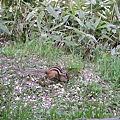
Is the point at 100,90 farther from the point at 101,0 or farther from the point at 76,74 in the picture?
the point at 101,0

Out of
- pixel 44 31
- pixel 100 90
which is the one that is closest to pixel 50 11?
pixel 44 31

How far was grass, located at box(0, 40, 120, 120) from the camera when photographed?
10.4ft

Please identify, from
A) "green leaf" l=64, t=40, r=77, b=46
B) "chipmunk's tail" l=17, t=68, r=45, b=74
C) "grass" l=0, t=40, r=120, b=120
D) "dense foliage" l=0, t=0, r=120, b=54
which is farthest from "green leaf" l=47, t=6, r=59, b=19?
"chipmunk's tail" l=17, t=68, r=45, b=74

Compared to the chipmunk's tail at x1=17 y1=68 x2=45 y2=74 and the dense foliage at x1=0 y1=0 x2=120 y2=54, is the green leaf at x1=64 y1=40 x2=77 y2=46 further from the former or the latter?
the chipmunk's tail at x1=17 y1=68 x2=45 y2=74

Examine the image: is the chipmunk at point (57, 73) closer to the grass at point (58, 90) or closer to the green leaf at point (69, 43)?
Result: the grass at point (58, 90)

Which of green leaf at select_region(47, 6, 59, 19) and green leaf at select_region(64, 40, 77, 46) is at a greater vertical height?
green leaf at select_region(47, 6, 59, 19)

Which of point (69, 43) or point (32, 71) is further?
point (69, 43)

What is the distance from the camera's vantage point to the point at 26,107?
324 cm

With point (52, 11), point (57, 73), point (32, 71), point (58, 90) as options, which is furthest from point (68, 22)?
point (58, 90)

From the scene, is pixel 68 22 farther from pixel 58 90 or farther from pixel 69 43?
pixel 58 90

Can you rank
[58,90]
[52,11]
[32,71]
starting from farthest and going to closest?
[52,11] < [32,71] < [58,90]

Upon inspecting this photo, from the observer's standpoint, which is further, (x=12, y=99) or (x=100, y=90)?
(x=100, y=90)

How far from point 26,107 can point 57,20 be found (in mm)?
2230

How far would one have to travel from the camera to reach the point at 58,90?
3.61m
